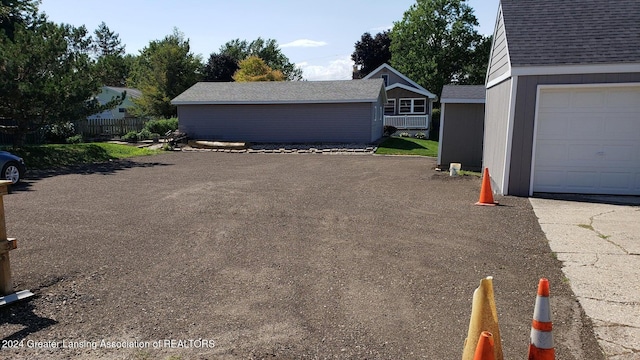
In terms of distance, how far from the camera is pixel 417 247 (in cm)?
643

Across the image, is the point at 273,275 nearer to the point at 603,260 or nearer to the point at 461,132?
the point at 603,260

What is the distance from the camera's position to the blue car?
1253 centimetres

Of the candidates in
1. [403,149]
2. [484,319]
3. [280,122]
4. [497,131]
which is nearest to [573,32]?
[497,131]

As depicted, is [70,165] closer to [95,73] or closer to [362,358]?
[95,73]

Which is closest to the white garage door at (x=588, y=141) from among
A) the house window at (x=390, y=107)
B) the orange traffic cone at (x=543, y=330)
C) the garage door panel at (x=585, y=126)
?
the garage door panel at (x=585, y=126)

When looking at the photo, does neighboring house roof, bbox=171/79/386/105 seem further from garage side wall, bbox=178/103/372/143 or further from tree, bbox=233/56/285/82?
tree, bbox=233/56/285/82

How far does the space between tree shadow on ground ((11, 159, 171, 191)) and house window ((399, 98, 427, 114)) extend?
905 inches

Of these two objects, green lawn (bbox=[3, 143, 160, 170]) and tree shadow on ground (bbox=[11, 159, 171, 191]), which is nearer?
tree shadow on ground (bbox=[11, 159, 171, 191])

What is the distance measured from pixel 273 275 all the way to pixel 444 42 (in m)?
49.7

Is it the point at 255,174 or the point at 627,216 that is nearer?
the point at 627,216

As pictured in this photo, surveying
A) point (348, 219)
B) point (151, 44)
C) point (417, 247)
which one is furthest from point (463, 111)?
point (151, 44)

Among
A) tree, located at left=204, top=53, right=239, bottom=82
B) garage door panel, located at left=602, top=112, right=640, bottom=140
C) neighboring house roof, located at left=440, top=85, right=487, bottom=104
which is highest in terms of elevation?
tree, located at left=204, top=53, right=239, bottom=82

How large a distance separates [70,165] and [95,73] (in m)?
4.47

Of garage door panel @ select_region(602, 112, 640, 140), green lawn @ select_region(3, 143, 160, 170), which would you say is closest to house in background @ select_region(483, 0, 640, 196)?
garage door panel @ select_region(602, 112, 640, 140)
